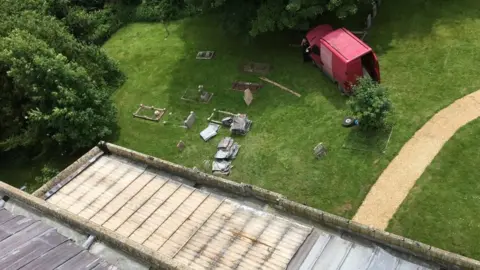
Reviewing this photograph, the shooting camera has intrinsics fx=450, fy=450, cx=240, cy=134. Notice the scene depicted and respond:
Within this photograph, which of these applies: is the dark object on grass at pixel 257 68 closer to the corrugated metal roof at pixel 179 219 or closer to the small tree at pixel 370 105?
the small tree at pixel 370 105

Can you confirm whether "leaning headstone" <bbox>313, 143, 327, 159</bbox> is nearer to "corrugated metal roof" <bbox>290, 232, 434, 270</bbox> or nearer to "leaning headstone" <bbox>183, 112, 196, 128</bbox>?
"corrugated metal roof" <bbox>290, 232, 434, 270</bbox>

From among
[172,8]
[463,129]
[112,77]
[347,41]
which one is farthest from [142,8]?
[463,129]

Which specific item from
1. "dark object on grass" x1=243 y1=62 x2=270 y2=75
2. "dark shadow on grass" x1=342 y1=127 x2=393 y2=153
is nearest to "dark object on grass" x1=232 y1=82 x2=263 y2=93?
"dark object on grass" x1=243 y1=62 x2=270 y2=75

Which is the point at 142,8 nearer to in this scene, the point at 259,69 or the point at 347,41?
the point at 259,69

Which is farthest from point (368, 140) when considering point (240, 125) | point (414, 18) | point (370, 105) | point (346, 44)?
point (414, 18)

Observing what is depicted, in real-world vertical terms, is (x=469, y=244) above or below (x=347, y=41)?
below

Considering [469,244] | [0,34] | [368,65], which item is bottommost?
[469,244]
